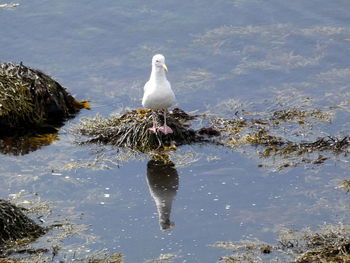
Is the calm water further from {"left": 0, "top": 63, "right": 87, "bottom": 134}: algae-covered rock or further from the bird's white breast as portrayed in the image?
the bird's white breast

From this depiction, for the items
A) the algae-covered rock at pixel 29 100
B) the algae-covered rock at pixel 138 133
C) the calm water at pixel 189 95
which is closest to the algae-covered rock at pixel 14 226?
the calm water at pixel 189 95

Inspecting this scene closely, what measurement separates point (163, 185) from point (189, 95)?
11.7 ft

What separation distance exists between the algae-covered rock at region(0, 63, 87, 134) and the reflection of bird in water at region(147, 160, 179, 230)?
2.35m

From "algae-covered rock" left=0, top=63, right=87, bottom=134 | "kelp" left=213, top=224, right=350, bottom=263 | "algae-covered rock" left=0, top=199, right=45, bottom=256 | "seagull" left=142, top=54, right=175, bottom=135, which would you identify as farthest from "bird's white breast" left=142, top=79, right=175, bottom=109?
"kelp" left=213, top=224, right=350, bottom=263

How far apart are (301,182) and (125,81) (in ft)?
16.7

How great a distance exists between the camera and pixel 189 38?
1867 centimetres

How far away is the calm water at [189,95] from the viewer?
39.1ft

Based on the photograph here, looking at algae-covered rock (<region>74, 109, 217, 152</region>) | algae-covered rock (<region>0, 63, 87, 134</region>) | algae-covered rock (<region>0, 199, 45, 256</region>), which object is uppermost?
algae-covered rock (<region>0, 63, 87, 134</region>)

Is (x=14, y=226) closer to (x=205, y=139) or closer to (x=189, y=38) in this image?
(x=205, y=139)

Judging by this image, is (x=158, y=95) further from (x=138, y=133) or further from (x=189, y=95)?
(x=189, y=95)

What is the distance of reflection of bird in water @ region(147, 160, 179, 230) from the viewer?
39.9 feet

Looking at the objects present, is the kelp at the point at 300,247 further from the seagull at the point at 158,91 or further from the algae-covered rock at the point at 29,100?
the algae-covered rock at the point at 29,100

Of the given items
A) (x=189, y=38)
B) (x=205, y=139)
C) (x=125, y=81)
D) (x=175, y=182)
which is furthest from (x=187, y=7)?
(x=175, y=182)

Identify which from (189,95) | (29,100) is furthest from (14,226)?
(189,95)
